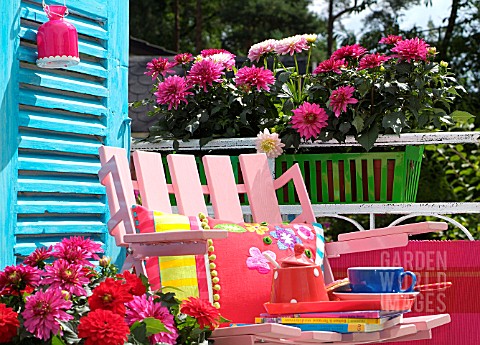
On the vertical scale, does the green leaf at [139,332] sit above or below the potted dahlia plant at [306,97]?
below

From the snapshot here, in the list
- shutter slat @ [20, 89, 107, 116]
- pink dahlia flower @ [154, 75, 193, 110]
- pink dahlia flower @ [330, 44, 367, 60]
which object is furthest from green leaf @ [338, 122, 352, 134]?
shutter slat @ [20, 89, 107, 116]

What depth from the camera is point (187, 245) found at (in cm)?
261

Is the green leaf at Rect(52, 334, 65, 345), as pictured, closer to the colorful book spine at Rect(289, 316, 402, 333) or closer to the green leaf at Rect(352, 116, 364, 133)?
the colorful book spine at Rect(289, 316, 402, 333)

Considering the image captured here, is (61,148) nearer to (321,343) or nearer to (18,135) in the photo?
(18,135)

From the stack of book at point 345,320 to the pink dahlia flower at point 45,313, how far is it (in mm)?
719

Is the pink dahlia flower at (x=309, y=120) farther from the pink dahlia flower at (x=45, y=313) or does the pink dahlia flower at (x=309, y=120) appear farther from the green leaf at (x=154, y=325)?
the pink dahlia flower at (x=45, y=313)

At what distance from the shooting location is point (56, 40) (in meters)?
3.41

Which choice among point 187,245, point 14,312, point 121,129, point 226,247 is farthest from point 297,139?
point 14,312

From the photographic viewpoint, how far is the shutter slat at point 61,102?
136 inches

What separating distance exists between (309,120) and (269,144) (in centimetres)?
20

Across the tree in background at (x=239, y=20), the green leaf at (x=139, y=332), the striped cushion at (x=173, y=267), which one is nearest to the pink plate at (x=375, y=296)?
the striped cushion at (x=173, y=267)

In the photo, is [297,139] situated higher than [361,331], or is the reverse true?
[297,139]

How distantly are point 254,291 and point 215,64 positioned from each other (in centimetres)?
147

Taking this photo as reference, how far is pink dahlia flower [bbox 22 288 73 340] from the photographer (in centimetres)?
205
